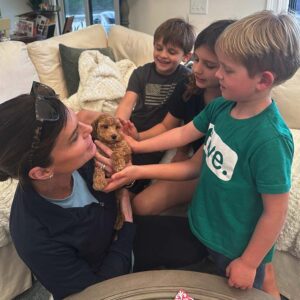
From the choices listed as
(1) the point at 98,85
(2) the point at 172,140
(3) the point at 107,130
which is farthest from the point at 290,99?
(3) the point at 107,130

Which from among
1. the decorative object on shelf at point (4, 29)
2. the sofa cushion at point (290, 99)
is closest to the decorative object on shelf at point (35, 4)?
the decorative object on shelf at point (4, 29)

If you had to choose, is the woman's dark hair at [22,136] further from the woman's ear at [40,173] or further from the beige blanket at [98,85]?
the beige blanket at [98,85]

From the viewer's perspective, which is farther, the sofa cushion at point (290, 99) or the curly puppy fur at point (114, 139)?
the sofa cushion at point (290, 99)

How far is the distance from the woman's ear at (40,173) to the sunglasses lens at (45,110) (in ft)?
0.47

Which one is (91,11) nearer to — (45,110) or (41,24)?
(41,24)

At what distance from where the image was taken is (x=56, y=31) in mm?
4379

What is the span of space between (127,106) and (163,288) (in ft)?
3.65

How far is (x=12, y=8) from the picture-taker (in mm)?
4293

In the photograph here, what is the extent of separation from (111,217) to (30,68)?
1.68 metres

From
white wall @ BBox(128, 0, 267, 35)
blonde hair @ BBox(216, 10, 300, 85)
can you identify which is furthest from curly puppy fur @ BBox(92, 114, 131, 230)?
white wall @ BBox(128, 0, 267, 35)

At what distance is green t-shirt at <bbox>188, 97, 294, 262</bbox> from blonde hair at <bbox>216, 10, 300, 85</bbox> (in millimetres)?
130

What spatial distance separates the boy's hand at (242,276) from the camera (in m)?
1.01

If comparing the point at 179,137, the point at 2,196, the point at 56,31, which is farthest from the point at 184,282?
the point at 56,31

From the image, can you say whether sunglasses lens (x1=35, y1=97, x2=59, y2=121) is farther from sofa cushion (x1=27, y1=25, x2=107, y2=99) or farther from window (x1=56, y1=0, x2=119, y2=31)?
window (x1=56, y1=0, x2=119, y2=31)
